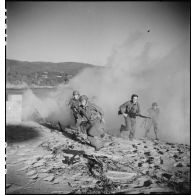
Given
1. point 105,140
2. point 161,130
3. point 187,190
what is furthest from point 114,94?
point 187,190

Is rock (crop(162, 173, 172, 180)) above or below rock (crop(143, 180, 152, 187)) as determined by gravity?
above

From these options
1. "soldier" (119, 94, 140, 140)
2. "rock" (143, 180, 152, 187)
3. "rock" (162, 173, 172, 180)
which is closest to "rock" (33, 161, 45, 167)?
"rock" (143, 180, 152, 187)

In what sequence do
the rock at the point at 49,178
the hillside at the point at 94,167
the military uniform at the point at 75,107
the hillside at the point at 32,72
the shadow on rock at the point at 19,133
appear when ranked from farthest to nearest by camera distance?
the hillside at the point at 32,72 → the military uniform at the point at 75,107 → the shadow on rock at the point at 19,133 → the rock at the point at 49,178 → the hillside at the point at 94,167

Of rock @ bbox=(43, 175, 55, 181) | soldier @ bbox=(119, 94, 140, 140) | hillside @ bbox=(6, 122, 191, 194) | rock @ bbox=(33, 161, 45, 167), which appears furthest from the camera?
soldier @ bbox=(119, 94, 140, 140)

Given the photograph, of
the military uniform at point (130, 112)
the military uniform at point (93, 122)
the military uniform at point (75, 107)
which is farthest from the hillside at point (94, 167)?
the military uniform at point (75, 107)

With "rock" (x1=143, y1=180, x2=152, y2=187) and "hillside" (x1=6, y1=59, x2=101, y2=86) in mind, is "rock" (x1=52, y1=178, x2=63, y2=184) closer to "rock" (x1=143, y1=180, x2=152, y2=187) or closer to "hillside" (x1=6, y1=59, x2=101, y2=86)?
"rock" (x1=143, y1=180, x2=152, y2=187)

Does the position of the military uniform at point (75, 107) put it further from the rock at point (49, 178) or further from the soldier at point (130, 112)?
the rock at point (49, 178)

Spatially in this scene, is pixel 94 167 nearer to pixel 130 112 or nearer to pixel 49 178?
pixel 49 178

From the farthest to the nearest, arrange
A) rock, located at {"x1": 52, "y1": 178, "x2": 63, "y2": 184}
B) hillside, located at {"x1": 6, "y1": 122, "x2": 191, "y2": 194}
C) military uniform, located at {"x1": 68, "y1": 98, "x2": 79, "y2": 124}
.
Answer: military uniform, located at {"x1": 68, "y1": 98, "x2": 79, "y2": 124}
rock, located at {"x1": 52, "y1": 178, "x2": 63, "y2": 184}
hillside, located at {"x1": 6, "y1": 122, "x2": 191, "y2": 194}

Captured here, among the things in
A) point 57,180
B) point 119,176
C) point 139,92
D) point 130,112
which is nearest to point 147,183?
point 119,176
